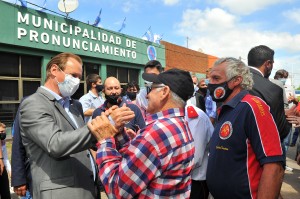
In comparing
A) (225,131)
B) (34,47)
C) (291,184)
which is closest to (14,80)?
(34,47)

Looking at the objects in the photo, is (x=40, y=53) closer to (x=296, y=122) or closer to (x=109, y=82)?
(x=109, y=82)

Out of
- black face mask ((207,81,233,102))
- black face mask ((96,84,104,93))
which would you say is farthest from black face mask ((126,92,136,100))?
black face mask ((207,81,233,102))

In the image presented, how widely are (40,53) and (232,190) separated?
1147cm

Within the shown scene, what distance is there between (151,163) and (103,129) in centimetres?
34

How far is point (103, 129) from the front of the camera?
5.54 feet

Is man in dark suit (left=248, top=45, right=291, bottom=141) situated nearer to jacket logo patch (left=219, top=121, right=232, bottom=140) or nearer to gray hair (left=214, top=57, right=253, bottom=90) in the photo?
gray hair (left=214, top=57, right=253, bottom=90)

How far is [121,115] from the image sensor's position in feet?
5.59

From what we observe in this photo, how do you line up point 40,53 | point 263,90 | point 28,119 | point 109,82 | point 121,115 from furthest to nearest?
point 40,53 → point 109,82 → point 263,90 → point 28,119 → point 121,115

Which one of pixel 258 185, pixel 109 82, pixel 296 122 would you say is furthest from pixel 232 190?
pixel 109 82

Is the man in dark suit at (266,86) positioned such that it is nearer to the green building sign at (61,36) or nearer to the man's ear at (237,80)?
the man's ear at (237,80)

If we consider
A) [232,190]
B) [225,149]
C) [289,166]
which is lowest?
[289,166]

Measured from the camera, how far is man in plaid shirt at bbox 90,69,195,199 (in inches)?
61.4

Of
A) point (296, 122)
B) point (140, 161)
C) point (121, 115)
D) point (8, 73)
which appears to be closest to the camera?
point (140, 161)

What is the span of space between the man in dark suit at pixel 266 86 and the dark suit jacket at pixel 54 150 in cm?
167
